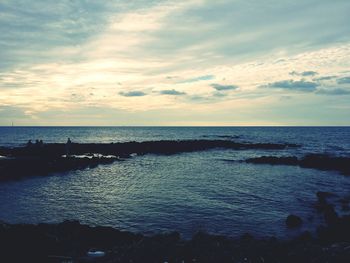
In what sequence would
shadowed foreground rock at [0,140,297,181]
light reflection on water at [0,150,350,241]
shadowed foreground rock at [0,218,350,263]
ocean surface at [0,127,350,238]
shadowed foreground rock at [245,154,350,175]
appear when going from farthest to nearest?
shadowed foreground rock at [245,154,350,175]
shadowed foreground rock at [0,140,297,181]
light reflection on water at [0,150,350,241]
ocean surface at [0,127,350,238]
shadowed foreground rock at [0,218,350,263]

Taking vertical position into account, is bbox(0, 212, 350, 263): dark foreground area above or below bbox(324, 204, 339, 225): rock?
above

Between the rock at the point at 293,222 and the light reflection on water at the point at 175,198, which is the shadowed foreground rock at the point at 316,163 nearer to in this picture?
the light reflection on water at the point at 175,198

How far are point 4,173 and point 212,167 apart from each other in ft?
86.2

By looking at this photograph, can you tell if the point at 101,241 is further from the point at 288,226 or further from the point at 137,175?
the point at 137,175

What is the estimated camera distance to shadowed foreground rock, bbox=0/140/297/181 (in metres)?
39.3

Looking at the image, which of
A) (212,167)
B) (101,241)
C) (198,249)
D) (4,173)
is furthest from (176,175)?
(198,249)

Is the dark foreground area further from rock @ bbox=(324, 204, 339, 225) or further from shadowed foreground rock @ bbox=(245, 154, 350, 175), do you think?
shadowed foreground rock @ bbox=(245, 154, 350, 175)

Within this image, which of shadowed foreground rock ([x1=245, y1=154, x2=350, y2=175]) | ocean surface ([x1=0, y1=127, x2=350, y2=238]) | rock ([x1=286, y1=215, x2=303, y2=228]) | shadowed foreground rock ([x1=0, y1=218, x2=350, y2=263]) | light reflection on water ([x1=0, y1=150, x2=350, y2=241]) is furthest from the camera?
shadowed foreground rock ([x1=245, y1=154, x2=350, y2=175])

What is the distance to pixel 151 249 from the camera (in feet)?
40.1

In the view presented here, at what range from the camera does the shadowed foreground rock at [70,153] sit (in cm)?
3934

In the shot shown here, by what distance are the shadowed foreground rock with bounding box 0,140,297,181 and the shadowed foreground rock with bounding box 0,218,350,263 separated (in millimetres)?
24396

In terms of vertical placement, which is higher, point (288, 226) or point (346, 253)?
point (346, 253)

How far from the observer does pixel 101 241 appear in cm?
1504

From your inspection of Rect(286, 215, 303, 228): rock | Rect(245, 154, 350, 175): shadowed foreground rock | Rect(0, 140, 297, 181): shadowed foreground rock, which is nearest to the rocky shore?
Rect(286, 215, 303, 228): rock
